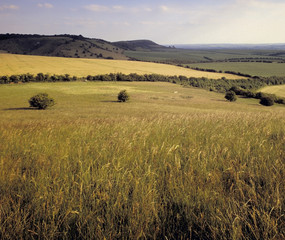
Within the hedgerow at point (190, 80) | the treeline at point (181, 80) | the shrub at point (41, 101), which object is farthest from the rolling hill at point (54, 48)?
the shrub at point (41, 101)

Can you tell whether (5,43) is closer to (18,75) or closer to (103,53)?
(103,53)

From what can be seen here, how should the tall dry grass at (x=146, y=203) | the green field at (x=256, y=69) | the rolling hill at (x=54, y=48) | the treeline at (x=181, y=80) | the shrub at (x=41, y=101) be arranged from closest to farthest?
1. the tall dry grass at (x=146, y=203)
2. the shrub at (x=41, y=101)
3. the treeline at (x=181, y=80)
4. the green field at (x=256, y=69)
5. the rolling hill at (x=54, y=48)

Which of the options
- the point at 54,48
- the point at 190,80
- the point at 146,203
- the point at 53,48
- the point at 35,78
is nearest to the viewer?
the point at 146,203

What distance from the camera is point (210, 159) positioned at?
11.2 ft

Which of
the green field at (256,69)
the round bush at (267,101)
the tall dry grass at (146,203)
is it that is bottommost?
the round bush at (267,101)

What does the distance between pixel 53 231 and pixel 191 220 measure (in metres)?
1.38

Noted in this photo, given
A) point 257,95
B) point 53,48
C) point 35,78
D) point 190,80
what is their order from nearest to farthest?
point 35,78
point 257,95
point 190,80
point 53,48

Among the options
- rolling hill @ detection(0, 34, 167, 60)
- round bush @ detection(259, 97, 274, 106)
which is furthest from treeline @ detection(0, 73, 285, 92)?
rolling hill @ detection(0, 34, 167, 60)

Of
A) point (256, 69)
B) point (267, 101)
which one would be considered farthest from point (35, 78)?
point (256, 69)

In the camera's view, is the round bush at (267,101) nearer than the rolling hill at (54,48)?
Yes

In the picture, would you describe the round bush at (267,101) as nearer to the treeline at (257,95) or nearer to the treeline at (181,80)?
the treeline at (257,95)

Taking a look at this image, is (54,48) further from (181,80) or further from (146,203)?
(146,203)

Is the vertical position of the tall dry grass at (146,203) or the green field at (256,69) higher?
the green field at (256,69)

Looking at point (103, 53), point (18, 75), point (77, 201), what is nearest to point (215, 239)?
point (77, 201)
